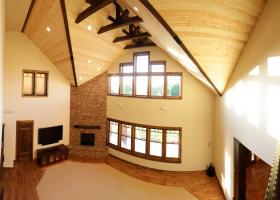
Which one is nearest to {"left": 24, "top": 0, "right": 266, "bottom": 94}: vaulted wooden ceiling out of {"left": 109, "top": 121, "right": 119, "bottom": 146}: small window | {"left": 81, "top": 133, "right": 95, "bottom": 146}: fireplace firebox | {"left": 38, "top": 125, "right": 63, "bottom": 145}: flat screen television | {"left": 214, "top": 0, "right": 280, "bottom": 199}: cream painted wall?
{"left": 214, "top": 0, "right": 280, "bottom": 199}: cream painted wall

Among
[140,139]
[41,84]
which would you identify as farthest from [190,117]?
[41,84]

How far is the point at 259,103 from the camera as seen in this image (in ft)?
10.4

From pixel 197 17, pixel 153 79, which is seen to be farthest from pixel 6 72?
pixel 197 17

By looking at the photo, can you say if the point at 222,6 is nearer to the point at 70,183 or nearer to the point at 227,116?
the point at 227,116

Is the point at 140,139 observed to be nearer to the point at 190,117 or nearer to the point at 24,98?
the point at 190,117

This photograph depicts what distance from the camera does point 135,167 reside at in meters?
7.87

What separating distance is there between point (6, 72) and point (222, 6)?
792 centimetres

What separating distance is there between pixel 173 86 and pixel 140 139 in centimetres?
265

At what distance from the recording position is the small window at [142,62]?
25.7ft

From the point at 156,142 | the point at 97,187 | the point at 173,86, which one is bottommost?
the point at 97,187

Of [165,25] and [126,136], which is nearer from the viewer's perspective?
[165,25]

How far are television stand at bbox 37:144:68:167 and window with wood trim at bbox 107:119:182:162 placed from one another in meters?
2.37

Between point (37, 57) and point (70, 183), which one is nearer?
point (70, 183)

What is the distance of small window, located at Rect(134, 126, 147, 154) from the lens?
792cm
